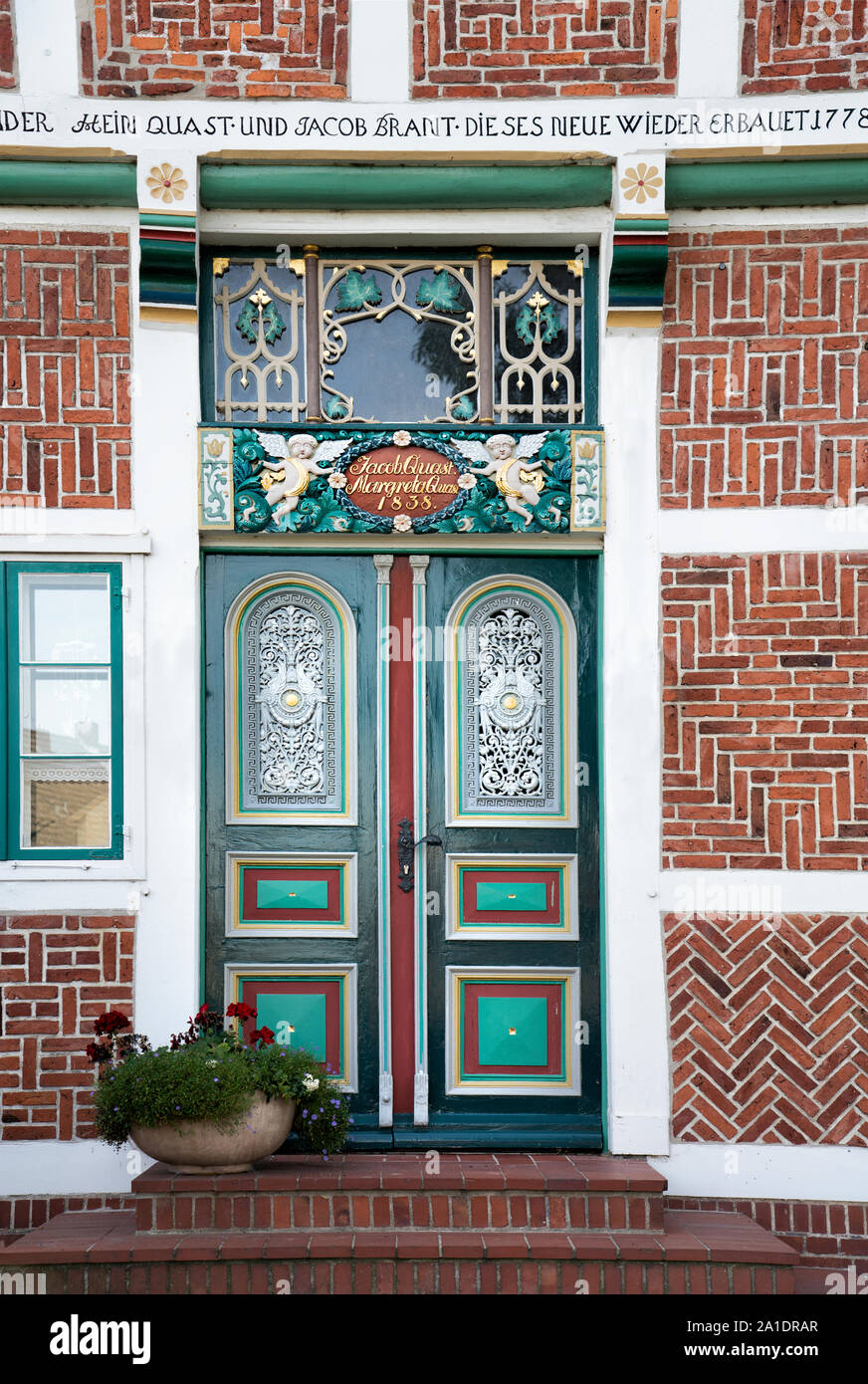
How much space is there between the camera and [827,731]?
6273mm

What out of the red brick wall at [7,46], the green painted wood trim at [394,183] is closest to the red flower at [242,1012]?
the green painted wood trim at [394,183]

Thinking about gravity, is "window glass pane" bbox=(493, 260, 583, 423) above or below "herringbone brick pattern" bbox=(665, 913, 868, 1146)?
above

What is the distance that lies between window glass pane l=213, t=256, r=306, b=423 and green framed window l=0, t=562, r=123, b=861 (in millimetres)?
1048

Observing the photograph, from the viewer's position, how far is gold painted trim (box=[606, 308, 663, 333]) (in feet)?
20.9

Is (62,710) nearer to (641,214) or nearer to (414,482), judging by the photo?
(414,482)

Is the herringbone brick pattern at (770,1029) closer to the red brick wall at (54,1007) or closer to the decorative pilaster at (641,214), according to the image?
the red brick wall at (54,1007)

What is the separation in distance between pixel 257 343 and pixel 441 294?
0.93m

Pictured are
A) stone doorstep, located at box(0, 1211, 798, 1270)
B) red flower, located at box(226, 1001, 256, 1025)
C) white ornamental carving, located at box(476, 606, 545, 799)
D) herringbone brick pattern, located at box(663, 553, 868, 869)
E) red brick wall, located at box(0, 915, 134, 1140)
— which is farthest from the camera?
white ornamental carving, located at box(476, 606, 545, 799)

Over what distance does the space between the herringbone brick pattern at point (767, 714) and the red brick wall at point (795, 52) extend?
2.20 meters

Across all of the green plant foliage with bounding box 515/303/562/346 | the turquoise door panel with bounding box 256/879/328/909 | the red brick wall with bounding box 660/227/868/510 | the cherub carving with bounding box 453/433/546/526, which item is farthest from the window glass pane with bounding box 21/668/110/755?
the red brick wall with bounding box 660/227/868/510

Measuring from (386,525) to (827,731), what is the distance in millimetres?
2265

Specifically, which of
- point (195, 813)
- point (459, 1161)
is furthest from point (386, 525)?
point (459, 1161)

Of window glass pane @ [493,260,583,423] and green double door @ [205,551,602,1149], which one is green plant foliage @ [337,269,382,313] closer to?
window glass pane @ [493,260,583,423]

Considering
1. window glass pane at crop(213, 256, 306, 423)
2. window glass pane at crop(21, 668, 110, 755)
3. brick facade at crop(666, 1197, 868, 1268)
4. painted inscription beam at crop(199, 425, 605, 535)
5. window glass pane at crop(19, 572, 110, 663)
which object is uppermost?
window glass pane at crop(213, 256, 306, 423)
